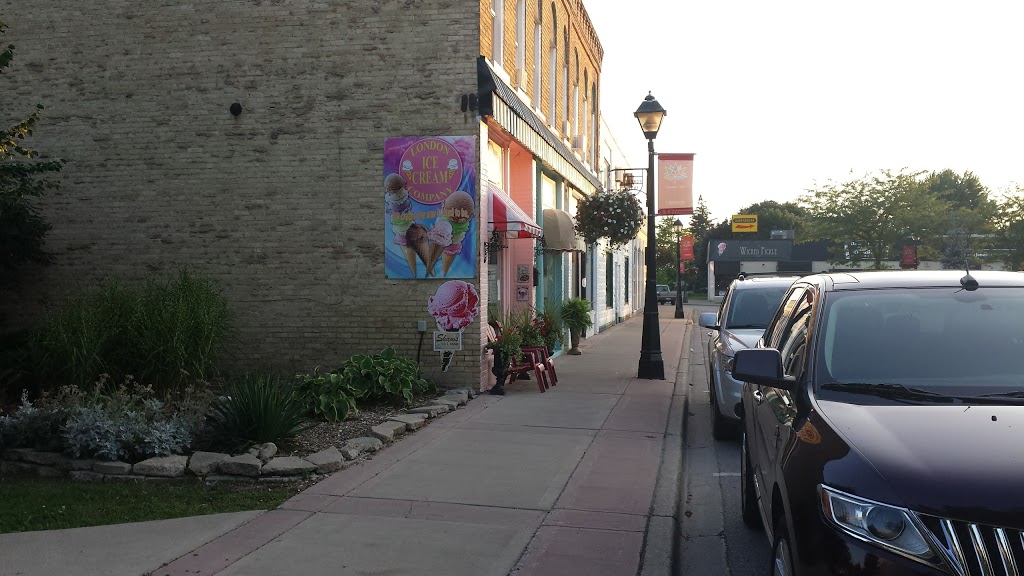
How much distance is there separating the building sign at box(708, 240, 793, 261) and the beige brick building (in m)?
75.7

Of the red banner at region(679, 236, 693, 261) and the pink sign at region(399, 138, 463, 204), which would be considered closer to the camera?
the pink sign at region(399, 138, 463, 204)

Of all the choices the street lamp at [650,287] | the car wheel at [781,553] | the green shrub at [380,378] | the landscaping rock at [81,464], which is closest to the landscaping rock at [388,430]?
the green shrub at [380,378]

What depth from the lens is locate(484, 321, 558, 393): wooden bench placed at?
12234 millimetres

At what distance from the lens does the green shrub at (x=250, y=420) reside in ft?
24.9

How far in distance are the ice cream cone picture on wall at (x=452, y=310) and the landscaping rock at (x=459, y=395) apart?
57 centimetres

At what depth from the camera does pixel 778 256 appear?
85125 millimetres

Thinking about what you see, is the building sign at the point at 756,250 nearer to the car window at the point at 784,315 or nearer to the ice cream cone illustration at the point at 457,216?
the ice cream cone illustration at the point at 457,216

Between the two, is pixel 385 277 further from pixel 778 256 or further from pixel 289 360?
pixel 778 256

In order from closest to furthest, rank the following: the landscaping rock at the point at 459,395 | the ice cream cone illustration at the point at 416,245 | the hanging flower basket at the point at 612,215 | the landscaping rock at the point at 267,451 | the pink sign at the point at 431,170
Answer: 1. the landscaping rock at the point at 267,451
2. the landscaping rock at the point at 459,395
3. the pink sign at the point at 431,170
4. the ice cream cone illustration at the point at 416,245
5. the hanging flower basket at the point at 612,215

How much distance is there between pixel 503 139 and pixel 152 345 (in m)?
7.00

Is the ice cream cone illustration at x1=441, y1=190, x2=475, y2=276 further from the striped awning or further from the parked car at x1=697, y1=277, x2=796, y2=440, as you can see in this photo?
the parked car at x1=697, y1=277, x2=796, y2=440

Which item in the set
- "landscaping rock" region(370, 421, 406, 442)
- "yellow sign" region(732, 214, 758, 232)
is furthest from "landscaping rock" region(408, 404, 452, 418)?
"yellow sign" region(732, 214, 758, 232)

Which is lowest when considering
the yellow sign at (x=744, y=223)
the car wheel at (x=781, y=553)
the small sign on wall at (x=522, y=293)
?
the car wheel at (x=781, y=553)

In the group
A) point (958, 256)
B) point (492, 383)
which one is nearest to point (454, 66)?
point (492, 383)
